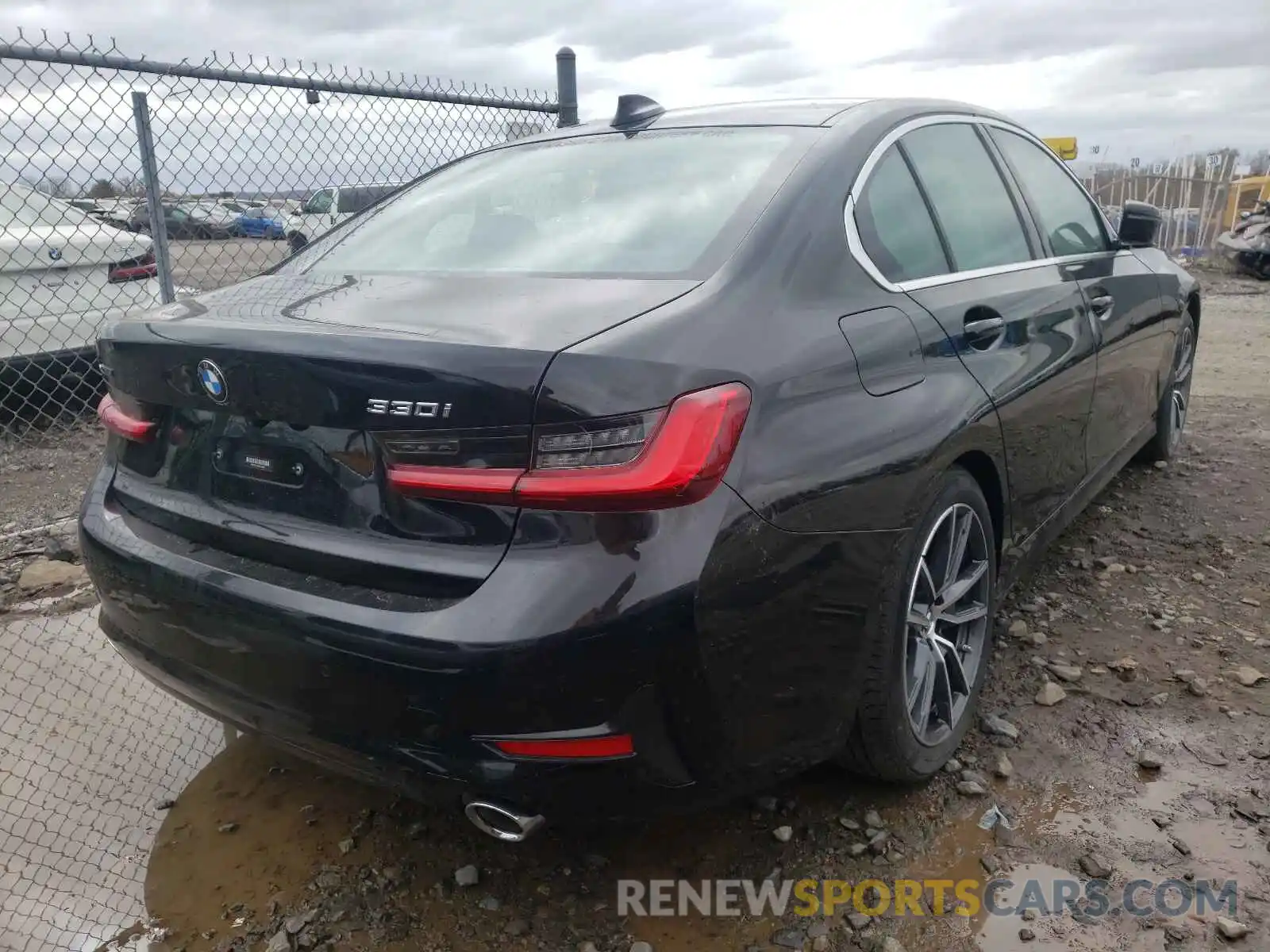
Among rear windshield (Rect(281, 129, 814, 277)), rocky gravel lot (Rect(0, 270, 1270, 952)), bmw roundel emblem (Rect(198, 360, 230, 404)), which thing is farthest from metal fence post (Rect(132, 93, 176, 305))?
rocky gravel lot (Rect(0, 270, 1270, 952))

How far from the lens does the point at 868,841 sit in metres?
2.19

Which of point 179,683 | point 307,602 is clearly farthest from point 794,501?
point 179,683

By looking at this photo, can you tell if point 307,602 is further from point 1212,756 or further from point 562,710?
point 1212,756

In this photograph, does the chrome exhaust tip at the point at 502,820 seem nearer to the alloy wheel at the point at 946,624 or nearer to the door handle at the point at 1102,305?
the alloy wheel at the point at 946,624

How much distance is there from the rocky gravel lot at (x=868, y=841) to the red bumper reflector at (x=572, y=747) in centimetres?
25

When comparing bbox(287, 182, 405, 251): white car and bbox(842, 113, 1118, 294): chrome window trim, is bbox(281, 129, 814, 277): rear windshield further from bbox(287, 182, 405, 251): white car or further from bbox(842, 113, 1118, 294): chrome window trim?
bbox(287, 182, 405, 251): white car

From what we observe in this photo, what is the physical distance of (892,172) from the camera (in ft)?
7.95

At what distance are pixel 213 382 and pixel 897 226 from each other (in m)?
1.59

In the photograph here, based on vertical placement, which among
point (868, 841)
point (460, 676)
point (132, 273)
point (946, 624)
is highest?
point (132, 273)

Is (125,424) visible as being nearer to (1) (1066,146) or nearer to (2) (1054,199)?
(2) (1054,199)

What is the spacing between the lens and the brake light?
1.55 meters

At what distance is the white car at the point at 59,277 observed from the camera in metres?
5.16

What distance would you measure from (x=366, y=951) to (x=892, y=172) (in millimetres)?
2148

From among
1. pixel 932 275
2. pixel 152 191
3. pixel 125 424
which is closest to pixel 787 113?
pixel 932 275
